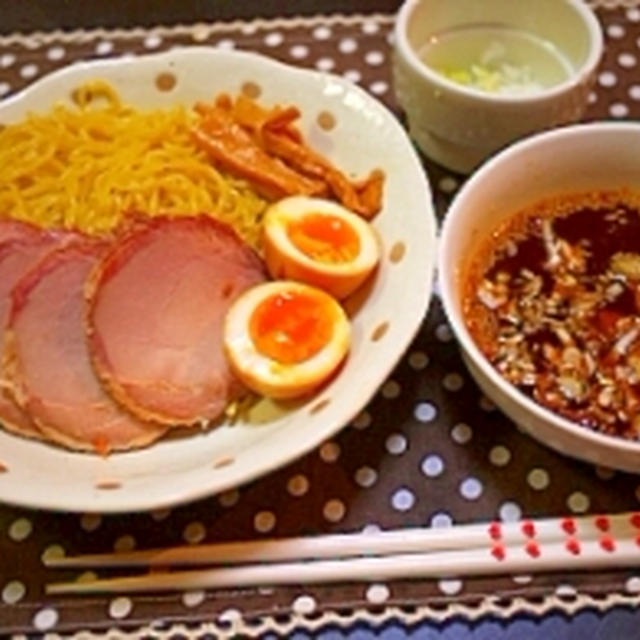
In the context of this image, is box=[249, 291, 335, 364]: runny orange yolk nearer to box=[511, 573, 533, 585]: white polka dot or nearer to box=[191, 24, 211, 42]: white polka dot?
box=[511, 573, 533, 585]: white polka dot

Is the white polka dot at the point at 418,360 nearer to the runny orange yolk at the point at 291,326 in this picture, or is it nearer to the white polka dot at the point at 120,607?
the runny orange yolk at the point at 291,326

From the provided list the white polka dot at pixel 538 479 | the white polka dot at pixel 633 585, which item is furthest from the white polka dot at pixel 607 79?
the white polka dot at pixel 633 585

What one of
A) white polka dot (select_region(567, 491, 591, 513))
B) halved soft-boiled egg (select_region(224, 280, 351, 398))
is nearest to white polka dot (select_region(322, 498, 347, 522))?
halved soft-boiled egg (select_region(224, 280, 351, 398))

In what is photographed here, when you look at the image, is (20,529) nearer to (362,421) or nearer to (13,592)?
(13,592)

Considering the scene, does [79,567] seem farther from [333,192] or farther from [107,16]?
[107,16]

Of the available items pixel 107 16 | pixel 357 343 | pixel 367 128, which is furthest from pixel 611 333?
pixel 107 16

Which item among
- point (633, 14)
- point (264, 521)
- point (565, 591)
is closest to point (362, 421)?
point (264, 521)
